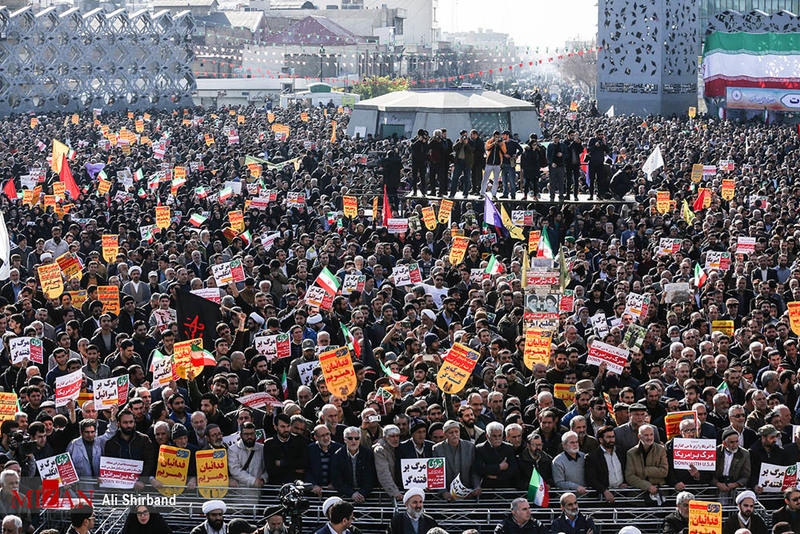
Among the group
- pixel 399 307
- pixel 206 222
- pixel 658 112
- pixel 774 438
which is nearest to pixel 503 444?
pixel 774 438

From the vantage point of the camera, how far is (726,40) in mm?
54125

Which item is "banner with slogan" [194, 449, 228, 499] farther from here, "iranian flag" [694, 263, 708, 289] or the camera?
"iranian flag" [694, 263, 708, 289]

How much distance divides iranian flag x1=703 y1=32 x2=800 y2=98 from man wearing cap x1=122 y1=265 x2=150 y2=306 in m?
38.4

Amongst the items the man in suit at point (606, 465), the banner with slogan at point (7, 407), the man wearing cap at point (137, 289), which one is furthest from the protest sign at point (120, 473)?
the man wearing cap at point (137, 289)

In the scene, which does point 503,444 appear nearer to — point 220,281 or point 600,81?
point 220,281

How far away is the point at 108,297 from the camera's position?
51.6 feet

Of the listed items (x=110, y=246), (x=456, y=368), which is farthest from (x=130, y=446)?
(x=110, y=246)

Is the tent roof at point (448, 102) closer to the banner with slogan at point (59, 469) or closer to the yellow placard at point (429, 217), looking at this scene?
the yellow placard at point (429, 217)

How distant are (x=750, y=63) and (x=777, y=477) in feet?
147

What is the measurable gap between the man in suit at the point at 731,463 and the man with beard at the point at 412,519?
2.65 meters

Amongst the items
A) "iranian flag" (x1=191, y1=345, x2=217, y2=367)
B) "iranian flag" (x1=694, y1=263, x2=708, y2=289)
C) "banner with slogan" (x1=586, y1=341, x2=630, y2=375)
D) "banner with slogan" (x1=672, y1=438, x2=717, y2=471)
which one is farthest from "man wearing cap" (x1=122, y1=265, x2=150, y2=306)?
"banner with slogan" (x1=672, y1=438, x2=717, y2=471)

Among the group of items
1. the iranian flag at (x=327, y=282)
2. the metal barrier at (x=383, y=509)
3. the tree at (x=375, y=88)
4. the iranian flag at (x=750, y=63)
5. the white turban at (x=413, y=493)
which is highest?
the iranian flag at (x=750, y=63)

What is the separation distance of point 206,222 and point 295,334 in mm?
9642

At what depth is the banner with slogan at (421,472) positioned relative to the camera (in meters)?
10.1
